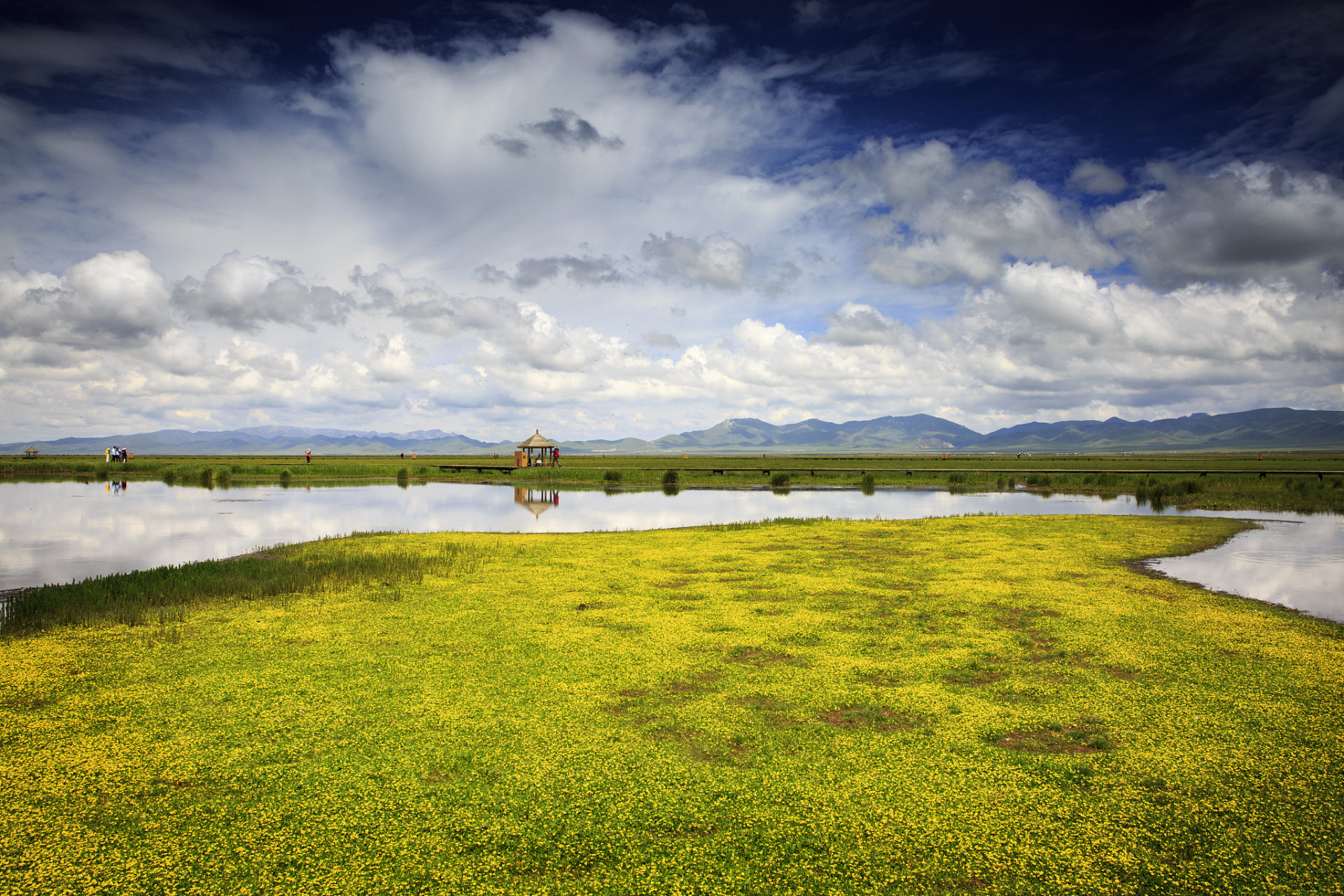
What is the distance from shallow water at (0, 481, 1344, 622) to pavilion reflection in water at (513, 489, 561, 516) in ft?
0.44

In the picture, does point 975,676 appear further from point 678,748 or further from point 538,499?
point 538,499

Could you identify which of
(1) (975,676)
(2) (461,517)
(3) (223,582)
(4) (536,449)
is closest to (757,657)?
(1) (975,676)

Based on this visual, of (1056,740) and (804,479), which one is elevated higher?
(804,479)

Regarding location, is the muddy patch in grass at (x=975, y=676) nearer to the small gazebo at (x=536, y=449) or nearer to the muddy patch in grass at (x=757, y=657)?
the muddy patch in grass at (x=757, y=657)

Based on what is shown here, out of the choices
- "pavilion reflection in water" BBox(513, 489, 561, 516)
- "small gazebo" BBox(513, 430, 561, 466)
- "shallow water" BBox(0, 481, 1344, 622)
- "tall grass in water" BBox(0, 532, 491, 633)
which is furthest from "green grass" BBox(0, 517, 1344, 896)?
"small gazebo" BBox(513, 430, 561, 466)

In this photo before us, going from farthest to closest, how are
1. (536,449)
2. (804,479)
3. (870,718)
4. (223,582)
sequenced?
(536,449) < (804,479) < (223,582) < (870,718)

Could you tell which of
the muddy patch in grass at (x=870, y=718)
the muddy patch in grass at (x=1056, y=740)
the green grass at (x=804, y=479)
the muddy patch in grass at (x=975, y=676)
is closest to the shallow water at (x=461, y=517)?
the green grass at (x=804, y=479)

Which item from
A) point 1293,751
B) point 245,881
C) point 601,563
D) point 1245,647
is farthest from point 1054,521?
point 245,881

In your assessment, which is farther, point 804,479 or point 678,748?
point 804,479

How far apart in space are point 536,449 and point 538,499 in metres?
33.1

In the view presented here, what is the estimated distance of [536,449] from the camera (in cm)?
7206

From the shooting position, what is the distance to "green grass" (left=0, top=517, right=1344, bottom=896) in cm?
438

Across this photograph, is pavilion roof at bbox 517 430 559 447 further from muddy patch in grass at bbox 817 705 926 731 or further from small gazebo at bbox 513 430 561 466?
muddy patch in grass at bbox 817 705 926 731

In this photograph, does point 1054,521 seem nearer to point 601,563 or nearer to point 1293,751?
point 601,563
